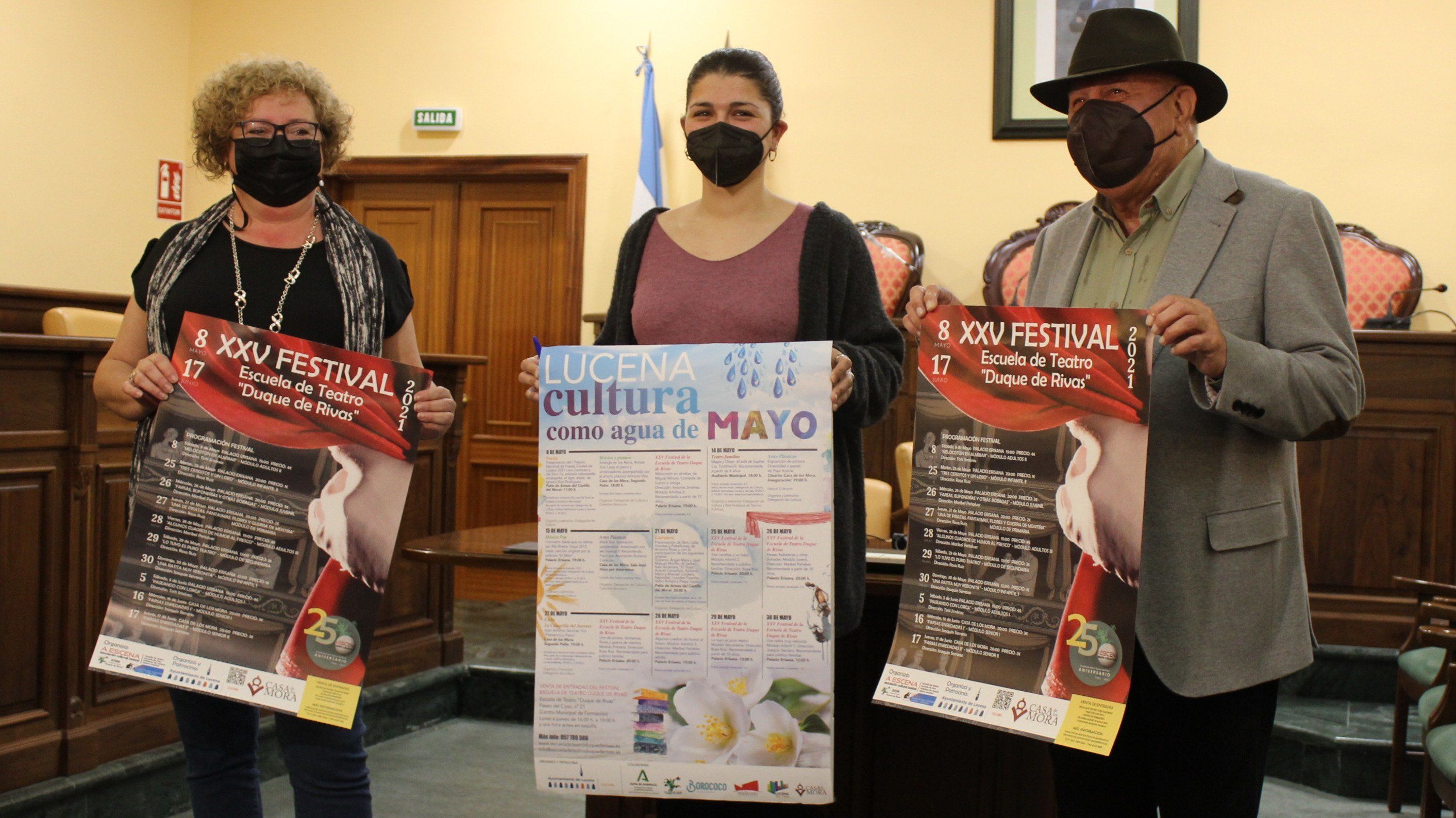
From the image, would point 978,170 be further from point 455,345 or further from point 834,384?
Answer: point 834,384

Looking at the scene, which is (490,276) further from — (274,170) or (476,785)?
(274,170)

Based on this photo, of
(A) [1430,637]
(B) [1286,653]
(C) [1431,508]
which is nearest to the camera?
(B) [1286,653]

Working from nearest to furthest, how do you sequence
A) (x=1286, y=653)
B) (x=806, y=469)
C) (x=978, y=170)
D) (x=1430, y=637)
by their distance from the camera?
(x=1286, y=653) < (x=806, y=469) < (x=1430, y=637) < (x=978, y=170)

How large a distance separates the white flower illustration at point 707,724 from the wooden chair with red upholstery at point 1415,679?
1.77 metres

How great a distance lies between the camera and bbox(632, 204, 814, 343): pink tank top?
1.53 meters

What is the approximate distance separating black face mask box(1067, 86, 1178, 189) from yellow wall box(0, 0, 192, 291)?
5.48 m

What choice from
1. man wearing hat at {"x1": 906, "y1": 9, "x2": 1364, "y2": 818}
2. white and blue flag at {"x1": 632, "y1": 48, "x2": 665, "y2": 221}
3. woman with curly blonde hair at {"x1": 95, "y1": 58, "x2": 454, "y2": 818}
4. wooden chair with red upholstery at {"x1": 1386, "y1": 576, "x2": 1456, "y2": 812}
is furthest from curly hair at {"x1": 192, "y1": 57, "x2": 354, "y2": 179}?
white and blue flag at {"x1": 632, "y1": 48, "x2": 665, "y2": 221}

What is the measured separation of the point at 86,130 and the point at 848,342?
18.4 ft

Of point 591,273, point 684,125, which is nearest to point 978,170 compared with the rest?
point 591,273

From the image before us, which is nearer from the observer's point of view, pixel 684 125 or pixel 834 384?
pixel 834 384

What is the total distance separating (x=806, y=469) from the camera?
4.65 feet

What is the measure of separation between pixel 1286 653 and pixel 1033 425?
403 mm

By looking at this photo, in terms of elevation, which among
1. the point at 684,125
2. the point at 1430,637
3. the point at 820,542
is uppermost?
the point at 684,125

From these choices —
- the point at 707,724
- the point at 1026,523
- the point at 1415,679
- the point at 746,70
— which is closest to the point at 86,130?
the point at 746,70
